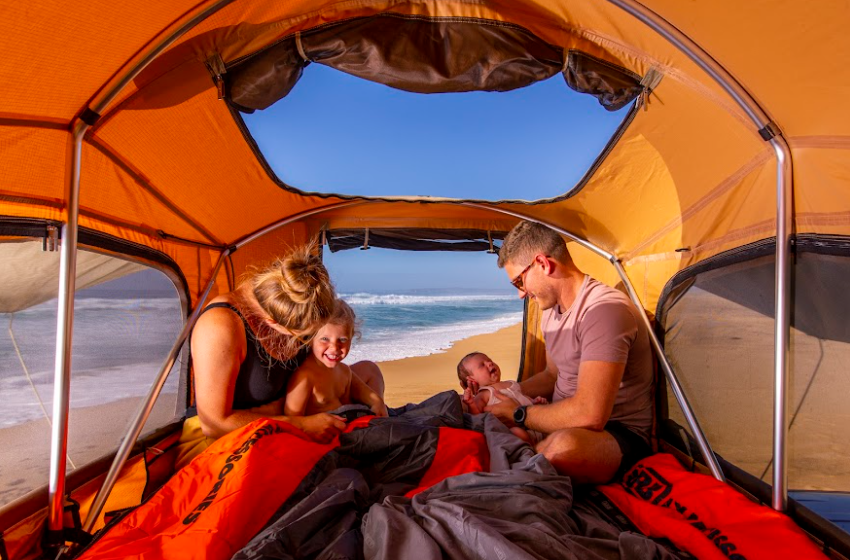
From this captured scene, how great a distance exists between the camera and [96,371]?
17.1 ft

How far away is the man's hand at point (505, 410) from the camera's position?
312 cm

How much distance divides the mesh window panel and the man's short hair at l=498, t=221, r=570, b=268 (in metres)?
0.87

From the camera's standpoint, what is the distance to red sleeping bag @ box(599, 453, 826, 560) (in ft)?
5.74

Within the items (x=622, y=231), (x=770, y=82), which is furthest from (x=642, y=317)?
(x=770, y=82)

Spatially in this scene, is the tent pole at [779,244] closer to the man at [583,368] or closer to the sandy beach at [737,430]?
the sandy beach at [737,430]

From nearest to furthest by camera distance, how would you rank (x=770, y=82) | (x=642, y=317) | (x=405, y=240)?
1. (x=770, y=82)
2. (x=642, y=317)
3. (x=405, y=240)

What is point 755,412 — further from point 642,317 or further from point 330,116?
point 330,116

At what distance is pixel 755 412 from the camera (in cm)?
255

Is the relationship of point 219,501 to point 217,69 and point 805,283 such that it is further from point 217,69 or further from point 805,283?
point 805,283

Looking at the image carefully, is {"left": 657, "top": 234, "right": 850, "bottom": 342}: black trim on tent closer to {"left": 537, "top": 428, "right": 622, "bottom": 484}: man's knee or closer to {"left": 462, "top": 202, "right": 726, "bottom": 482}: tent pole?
{"left": 462, "top": 202, "right": 726, "bottom": 482}: tent pole

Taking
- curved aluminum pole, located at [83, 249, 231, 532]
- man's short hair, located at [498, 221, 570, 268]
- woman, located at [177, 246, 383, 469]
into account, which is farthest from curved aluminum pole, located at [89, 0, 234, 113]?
man's short hair, located at [498, 221, 570, 268]

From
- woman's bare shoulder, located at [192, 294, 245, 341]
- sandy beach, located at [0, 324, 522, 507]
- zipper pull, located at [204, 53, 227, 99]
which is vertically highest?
zipper pull, located at [204, 53, 227, 99]

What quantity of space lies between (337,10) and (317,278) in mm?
1295

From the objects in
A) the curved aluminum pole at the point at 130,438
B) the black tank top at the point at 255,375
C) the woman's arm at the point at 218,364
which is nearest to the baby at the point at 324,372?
the black tank top at the point at 255,375
